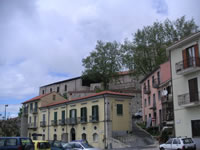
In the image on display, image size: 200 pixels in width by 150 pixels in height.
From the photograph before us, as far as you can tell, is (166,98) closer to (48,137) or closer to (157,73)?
(157,73)

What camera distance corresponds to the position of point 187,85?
25.2 m

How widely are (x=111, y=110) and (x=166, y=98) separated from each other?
24.1ft

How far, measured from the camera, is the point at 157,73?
4278 cm

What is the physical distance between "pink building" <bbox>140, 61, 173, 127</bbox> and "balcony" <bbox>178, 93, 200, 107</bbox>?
28.4 feet

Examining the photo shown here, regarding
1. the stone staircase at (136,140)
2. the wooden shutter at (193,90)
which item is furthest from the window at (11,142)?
the stone staircase at (136,140)

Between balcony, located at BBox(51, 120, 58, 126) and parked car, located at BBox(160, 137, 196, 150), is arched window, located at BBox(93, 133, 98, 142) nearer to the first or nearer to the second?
balcony, located at BBox(51, 120, 58, 126)

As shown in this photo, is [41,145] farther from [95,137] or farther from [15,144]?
[95,137]

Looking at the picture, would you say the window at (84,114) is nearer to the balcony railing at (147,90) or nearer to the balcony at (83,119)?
the balcony at (83,119)

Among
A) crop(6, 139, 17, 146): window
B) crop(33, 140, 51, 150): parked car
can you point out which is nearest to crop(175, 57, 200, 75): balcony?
crop(33, 140, 51, 150): parked car

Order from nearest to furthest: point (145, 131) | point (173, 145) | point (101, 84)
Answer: point (173, 145)
point (145, 131)
point (101, 84)

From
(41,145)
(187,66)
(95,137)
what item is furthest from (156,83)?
(41,145)

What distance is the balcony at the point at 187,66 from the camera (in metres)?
24.0

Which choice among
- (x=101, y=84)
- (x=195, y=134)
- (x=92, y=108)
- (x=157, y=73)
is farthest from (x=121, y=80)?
(x=195, y=134)

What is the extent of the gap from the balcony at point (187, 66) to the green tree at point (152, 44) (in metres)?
25.5
